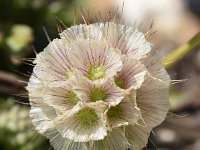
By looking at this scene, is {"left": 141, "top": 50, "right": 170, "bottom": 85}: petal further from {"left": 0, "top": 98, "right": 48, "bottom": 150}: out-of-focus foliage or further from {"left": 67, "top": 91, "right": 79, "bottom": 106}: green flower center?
{"left": 0, "top": 98, "right": 48, "bottom": 150}: out-of-focus foliage

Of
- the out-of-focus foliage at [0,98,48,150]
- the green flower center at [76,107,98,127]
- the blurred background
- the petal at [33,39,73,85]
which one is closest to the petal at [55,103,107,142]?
the green flower center at [76,107,98,127]

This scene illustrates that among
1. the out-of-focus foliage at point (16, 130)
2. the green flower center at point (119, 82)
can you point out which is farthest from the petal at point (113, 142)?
the out-of-focus foliage at point (16, 130)

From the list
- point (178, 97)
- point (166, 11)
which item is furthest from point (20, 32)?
point (166, 11)

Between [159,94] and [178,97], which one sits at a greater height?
[159,94]

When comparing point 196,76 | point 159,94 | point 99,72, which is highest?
point 99,72

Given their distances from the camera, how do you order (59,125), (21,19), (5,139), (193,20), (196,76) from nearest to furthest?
(59,125) → (5,139) → (21,19) → (196,76) → (193,20)

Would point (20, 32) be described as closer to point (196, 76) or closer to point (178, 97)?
point (178, 97)

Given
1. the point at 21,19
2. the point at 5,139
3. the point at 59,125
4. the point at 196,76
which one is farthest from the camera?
the point at 196,76

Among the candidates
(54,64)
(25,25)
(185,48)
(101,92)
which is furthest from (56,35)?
(101,92)
